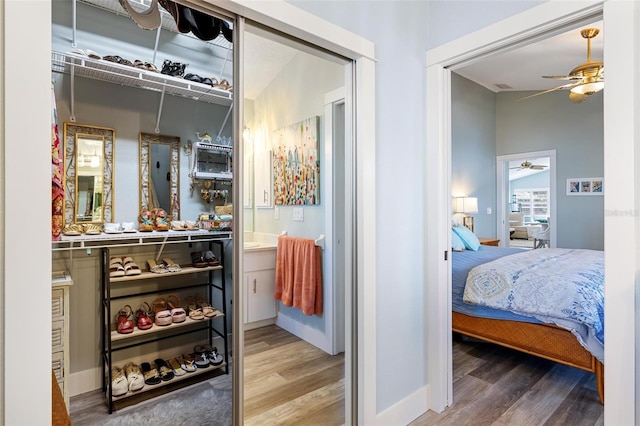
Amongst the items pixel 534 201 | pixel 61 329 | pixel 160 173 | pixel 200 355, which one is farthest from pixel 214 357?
pixel 534 201

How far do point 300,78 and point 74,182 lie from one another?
2.07 metres

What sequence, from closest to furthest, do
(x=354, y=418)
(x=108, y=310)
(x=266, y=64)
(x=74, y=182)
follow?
1. (x=74, y=182)
2. (x=108, y=310)
3. (x=354, y=418)
4. (x=266, y=64)

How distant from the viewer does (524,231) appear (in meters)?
10.4

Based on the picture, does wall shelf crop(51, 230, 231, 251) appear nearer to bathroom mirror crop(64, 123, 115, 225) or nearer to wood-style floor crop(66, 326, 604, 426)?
bathroom mirror crop(64, 123, 115, 225)

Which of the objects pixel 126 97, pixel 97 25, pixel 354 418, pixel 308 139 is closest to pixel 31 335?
pixel 126 97

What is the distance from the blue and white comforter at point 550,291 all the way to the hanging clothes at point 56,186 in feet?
8.92

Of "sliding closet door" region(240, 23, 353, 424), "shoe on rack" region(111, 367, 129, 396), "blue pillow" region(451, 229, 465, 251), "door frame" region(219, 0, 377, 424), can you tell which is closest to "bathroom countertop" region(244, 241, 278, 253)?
"sliding closet door" region(240, 23, 353, 424)

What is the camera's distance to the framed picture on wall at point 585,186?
5.00m

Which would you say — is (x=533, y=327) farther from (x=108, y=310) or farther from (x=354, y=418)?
(x=108, y=310)

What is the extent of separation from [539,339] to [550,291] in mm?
362

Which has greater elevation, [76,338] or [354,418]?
[76,338]

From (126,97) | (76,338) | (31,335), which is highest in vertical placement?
(126,97)

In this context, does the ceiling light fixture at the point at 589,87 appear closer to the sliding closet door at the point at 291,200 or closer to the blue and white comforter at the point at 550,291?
the blue and white comforter at the point at 550,291

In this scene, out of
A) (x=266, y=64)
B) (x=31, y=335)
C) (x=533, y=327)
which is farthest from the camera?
(x=266, y=64)
